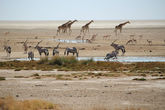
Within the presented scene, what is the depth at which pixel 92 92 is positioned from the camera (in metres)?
16.7

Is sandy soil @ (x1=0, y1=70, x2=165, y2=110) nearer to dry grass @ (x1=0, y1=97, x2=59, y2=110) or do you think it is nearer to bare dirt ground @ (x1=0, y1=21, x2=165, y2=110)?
bare dirt ground @ (x1=0, y1=21, x2=165, y2=110)

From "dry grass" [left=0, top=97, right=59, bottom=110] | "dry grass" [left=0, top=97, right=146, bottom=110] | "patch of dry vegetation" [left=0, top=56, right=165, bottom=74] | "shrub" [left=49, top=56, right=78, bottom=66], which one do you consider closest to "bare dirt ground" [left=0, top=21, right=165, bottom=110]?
"dry grass" [left=0, top=97, right=146, bottom=110]

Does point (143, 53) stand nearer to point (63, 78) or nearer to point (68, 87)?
point (63, 78)

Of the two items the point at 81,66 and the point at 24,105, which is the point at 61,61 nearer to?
the point at 81,66

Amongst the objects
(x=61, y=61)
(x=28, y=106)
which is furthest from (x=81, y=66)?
(x=28, y=106)

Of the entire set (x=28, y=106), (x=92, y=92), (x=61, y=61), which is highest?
(x=61, y=61)

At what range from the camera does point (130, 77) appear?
71.8ft

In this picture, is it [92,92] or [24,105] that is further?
[92,92]

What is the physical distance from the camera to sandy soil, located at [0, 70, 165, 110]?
14.0 metres

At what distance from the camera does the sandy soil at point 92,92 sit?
14.0 m

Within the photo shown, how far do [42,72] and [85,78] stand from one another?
14.4 feet

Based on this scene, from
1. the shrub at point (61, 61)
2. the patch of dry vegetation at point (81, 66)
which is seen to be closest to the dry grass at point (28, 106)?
the patch of dry vegetation at point (81, 66)

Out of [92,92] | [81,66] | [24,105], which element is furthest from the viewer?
[81,66]

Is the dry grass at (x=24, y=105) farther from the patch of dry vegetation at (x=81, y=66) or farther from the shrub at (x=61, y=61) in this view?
the shrub at (x=61, y=61)
